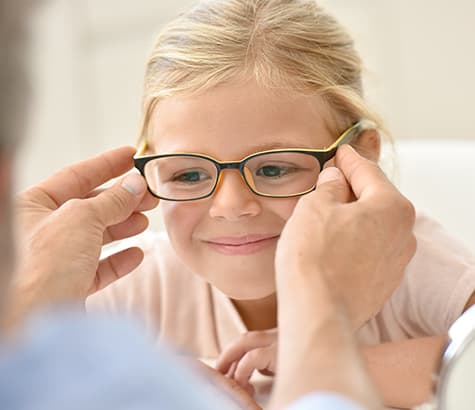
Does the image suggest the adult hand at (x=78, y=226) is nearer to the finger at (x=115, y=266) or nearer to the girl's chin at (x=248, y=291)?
the finger at (x=115, y=266)

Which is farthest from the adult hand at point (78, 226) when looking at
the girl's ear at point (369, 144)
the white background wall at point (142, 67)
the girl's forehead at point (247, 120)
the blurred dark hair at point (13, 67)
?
the white background wall at point (142, 67)

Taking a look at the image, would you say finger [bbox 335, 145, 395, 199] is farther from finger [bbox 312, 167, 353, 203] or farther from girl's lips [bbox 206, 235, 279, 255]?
girl's lips [bbox 206, 235, 279, 255]

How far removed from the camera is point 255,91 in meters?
1.22

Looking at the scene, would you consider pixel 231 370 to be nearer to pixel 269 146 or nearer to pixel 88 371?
pixel 269 146

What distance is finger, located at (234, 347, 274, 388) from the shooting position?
4.10 feet

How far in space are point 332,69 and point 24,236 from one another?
1.73 ft

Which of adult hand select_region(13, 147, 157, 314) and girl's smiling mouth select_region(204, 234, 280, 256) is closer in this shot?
adult hand select_region(13, 147, 157, 314)

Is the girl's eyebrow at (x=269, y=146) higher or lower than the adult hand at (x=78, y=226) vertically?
higher

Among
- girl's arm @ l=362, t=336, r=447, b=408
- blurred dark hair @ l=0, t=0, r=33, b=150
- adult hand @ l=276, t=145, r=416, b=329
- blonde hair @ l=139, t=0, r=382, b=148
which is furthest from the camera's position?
blonde hair @ l=139, t=0, r=382, b=148

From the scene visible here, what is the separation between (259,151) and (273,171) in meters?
0.04

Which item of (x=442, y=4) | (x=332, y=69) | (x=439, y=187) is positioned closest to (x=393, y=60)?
(x=442, y=4)

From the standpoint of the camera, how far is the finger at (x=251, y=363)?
1.25m

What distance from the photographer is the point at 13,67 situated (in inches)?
18.6

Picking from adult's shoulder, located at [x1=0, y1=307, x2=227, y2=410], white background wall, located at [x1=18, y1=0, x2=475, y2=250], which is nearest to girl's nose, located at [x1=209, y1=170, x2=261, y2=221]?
adult's shoulder, located at [x1=0, y1=307, x2=227, y2=410]
